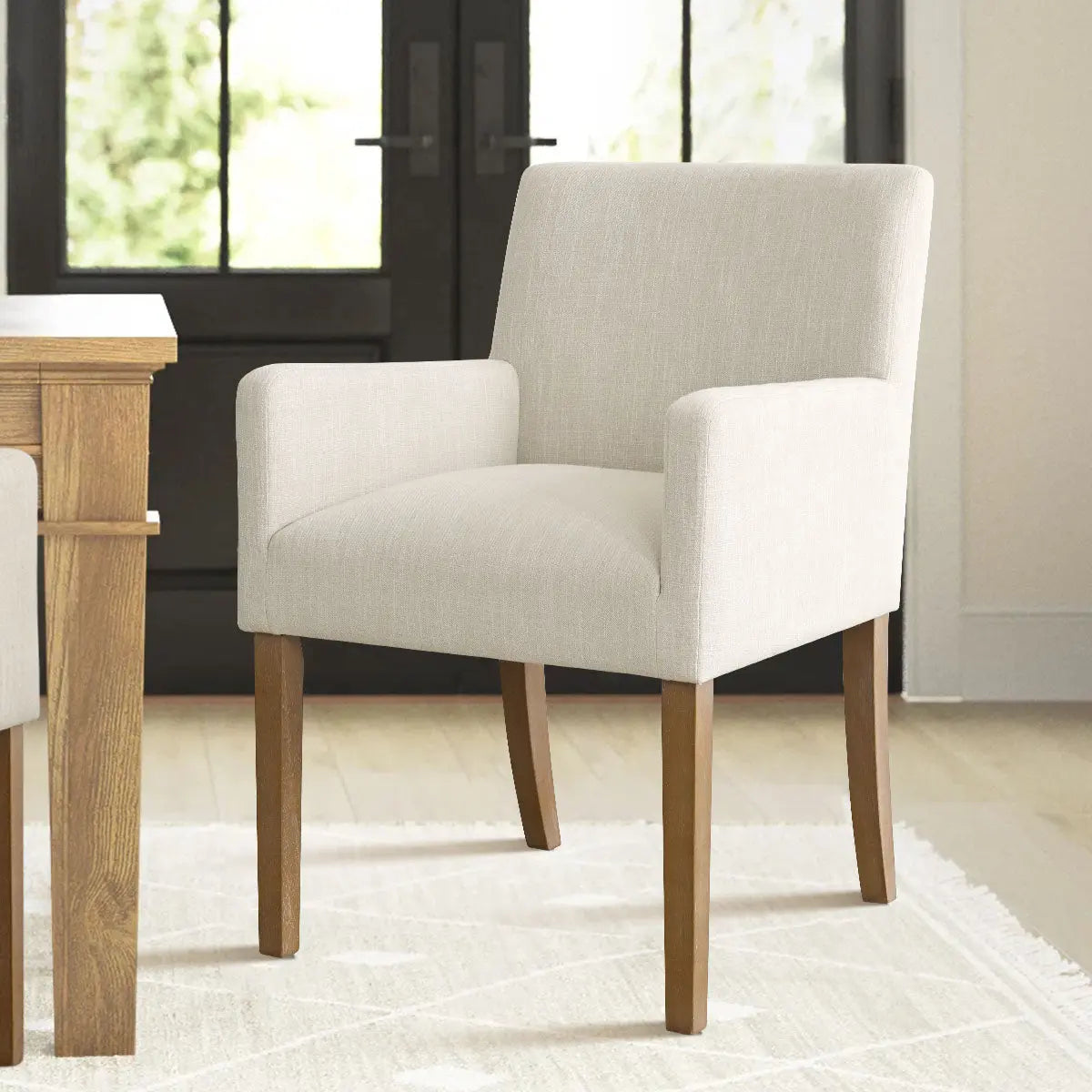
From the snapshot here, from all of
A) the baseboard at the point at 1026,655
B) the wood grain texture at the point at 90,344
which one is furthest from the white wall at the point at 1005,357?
the wood grain texture at the point at 90,344

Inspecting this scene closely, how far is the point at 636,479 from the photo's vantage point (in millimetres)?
2082

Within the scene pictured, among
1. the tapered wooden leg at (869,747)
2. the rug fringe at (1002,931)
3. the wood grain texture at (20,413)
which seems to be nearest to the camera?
the wood grain texture at (20,413)

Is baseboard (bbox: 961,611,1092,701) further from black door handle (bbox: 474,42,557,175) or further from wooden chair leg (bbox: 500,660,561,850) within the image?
wooden chair leg (bbox: 500,660,561,850)

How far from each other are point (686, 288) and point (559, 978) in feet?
2.77

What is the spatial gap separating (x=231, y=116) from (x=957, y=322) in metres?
1.37

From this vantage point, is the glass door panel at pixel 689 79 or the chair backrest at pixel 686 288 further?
the glass door panel at pixel 689 79

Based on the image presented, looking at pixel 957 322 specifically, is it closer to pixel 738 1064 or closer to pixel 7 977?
pixel 738 1064

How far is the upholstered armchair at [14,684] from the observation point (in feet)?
4.88

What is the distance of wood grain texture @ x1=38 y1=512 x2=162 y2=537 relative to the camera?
159 cm

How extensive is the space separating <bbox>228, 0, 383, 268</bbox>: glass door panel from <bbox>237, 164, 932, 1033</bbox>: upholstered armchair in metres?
1.07

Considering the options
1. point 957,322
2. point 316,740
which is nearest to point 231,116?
point 316,740

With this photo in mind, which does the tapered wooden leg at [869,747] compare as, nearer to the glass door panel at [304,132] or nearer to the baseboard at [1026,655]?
the baseboard at [1026,655]

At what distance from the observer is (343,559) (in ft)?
6.21

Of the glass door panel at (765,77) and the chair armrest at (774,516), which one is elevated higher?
the glass door panel at (765,77)
